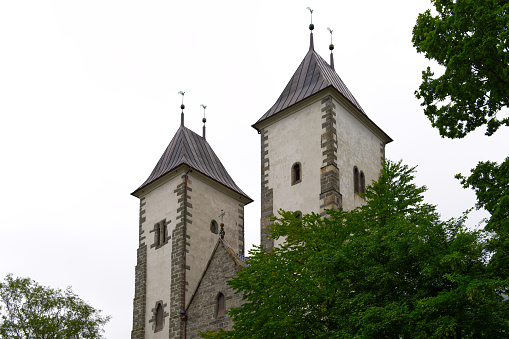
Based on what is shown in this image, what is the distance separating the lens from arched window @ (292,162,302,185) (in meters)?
31.5

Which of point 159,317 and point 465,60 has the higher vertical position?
point 465,60

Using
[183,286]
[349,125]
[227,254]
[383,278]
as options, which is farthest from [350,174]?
[383,278]

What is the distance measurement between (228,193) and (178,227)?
14.7 feet

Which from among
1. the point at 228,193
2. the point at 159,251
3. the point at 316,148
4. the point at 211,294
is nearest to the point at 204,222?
the point at 159,251

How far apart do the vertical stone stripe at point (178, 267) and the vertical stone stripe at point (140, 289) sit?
7.68ft

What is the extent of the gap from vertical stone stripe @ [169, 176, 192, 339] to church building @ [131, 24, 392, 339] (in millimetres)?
53

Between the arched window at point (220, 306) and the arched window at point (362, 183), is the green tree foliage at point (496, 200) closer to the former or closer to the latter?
the arched window at point (362, 183)

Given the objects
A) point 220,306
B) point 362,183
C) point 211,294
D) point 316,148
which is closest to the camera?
point 220,306

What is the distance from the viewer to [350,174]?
31.5 meters

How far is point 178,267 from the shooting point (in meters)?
34.5

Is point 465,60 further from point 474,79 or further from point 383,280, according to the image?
point 383,280

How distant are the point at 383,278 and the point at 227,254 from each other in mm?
15163

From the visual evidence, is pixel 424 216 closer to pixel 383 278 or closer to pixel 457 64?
pixel 383 278

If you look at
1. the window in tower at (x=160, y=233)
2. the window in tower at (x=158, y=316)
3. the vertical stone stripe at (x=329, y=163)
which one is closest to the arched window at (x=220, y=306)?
the window in tower at (x=158, y=316)
